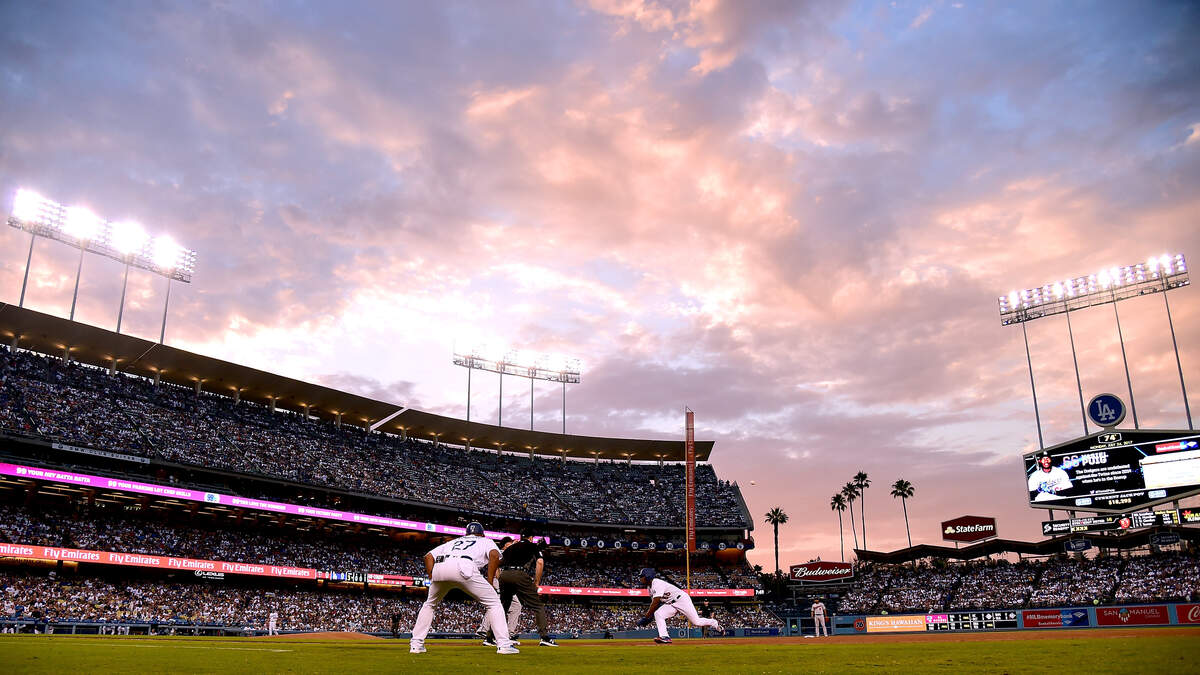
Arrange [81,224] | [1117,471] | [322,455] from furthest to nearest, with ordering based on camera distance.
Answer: [322,455], [81,224], [1117,471]

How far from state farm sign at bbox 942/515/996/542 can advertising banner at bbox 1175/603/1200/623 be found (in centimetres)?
2726

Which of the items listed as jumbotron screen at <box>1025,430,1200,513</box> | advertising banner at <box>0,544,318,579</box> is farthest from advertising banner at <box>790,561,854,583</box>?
advertising banner at <box>0,544,318,579</box>

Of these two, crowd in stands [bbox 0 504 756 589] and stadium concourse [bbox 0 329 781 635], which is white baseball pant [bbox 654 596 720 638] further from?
crowd in stands [bbox 0 504 756 589]

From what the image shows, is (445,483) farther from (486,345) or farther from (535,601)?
(535,601)

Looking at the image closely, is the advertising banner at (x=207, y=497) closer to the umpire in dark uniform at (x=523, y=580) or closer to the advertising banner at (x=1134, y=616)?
the umpire in dark uniform at (x=523, y=580)

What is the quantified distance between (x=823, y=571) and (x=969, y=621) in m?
19.2

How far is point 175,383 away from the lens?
195ft

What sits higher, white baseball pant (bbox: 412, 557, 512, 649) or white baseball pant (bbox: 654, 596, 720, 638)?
white baseball pant (bbox: 412, 557, 512, 649)

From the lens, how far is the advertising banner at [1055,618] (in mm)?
44219

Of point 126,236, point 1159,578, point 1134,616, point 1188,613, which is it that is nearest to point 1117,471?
point 1134,616

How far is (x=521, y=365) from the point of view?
78.2 m

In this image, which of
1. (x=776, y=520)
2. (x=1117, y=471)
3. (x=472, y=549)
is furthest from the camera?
(x=776, y=520)

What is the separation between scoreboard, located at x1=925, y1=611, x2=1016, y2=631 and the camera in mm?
48406

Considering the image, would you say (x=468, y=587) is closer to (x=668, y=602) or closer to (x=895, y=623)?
(x=668, y=602)
